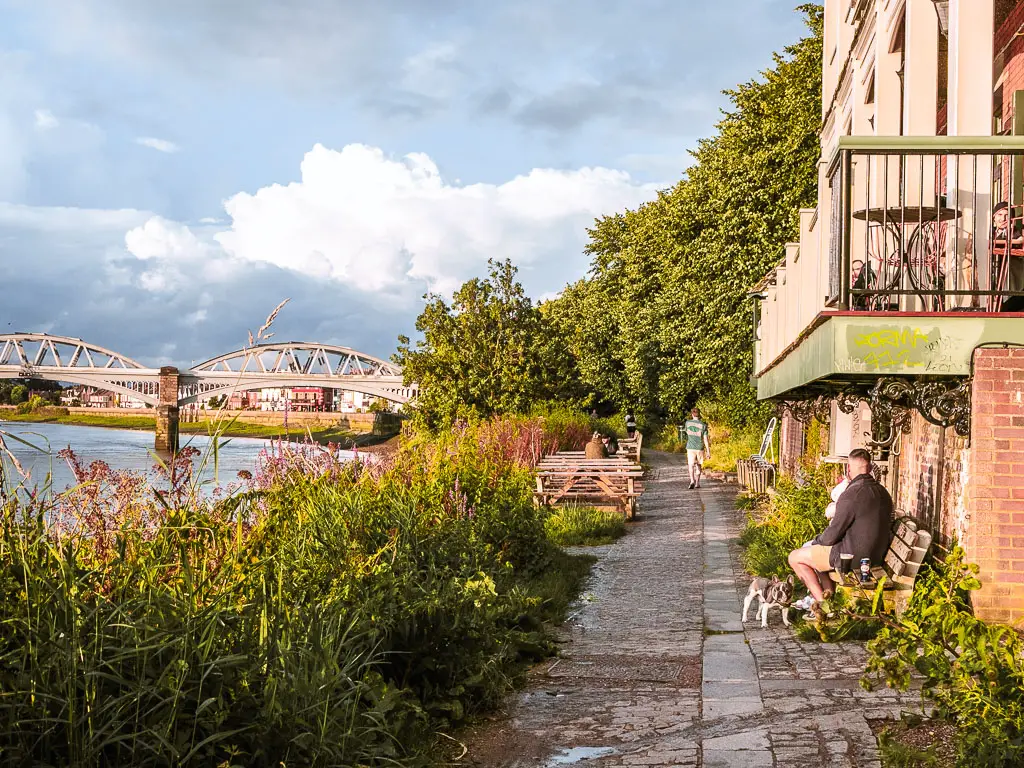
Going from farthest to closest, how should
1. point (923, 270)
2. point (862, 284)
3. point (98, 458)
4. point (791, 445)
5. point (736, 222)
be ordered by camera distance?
point (736, 222) < point (98, 458) < point (791, 445) < point (923, 270) < point (862, 284)

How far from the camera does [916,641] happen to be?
5.23 metres

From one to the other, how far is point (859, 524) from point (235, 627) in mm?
4926

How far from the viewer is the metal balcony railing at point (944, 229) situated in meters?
5.95

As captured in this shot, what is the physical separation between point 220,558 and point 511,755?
5.67ft

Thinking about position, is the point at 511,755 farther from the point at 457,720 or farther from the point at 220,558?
the point at 220,558

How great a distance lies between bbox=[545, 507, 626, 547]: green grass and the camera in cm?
1313

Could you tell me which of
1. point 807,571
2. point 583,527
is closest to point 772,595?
point 807,571

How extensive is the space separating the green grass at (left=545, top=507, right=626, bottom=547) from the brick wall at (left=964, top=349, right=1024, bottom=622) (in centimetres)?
694

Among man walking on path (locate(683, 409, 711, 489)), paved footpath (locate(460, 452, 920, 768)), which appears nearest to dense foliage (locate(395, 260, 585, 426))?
man walking on path (locate(683, 409, 711, 489))

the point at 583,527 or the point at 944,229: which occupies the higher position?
the point at 944,229

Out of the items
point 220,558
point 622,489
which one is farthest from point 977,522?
point 622,489

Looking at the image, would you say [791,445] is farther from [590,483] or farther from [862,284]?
[862,284]

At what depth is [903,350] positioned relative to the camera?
589 centimetres

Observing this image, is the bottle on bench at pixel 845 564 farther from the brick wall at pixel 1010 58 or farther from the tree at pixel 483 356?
the tree at pixel 483 356
